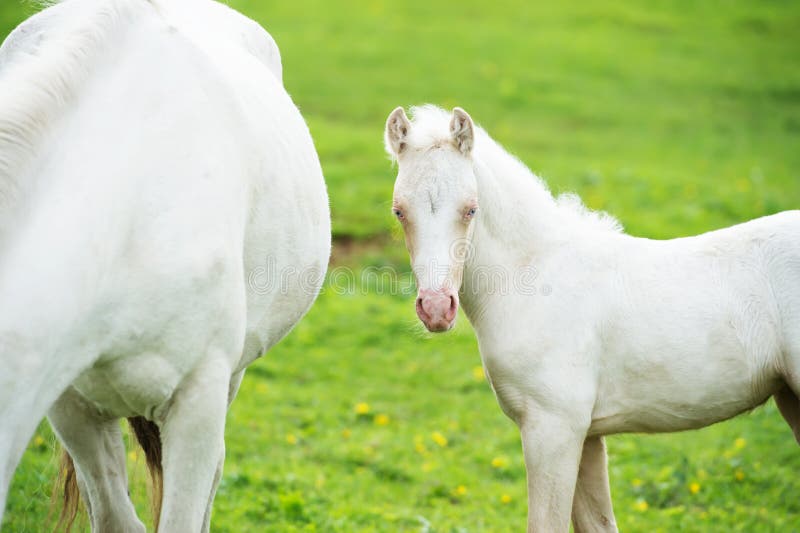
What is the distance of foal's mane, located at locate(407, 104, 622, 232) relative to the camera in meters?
3.92

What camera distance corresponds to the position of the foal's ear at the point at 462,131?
383 cm

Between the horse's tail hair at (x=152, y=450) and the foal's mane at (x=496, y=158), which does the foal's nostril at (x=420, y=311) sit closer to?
the foal's mane at (x=496, y=158)

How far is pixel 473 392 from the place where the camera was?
766 centimetres

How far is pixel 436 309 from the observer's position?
11.8 ft

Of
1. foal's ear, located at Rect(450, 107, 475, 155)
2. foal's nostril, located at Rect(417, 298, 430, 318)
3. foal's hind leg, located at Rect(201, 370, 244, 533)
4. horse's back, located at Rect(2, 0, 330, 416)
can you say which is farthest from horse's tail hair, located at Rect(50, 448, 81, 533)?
foal's ear, located at Rect(450, 107, 475, 155)

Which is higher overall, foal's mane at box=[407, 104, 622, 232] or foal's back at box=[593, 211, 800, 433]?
foal's mane at box=[407, 104, 622, 232]

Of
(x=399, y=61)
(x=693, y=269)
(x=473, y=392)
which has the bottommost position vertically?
(x=399, y=61)

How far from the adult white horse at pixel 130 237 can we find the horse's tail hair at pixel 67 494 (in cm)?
41

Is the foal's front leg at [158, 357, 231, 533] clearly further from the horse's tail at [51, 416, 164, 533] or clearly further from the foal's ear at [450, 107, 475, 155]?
the foal's ear at [450, 107, 475, 155]

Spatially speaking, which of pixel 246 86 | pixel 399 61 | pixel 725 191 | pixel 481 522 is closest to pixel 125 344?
pixel 246 86

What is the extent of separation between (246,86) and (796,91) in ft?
52.0

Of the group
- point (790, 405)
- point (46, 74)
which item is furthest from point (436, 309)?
point (790, 405)

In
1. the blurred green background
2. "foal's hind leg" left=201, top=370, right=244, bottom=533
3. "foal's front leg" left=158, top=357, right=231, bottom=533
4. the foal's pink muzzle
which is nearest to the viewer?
"foal's front leg" left=158, top=357, right=231, bottom=533

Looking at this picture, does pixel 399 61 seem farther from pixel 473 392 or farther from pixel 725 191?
pixel 473 392
